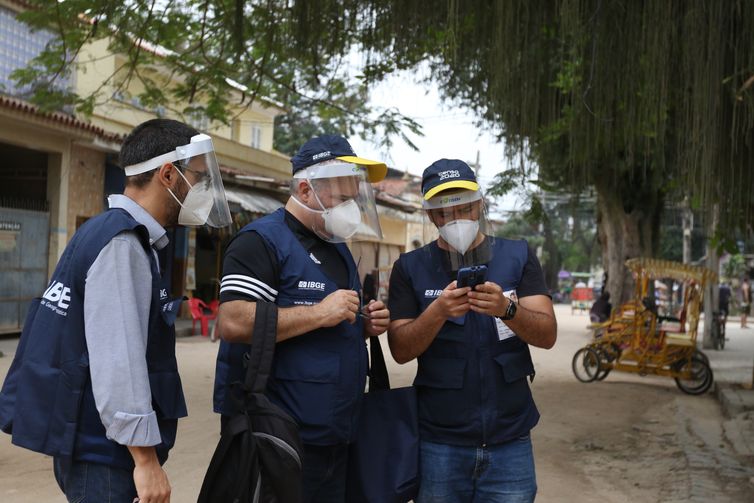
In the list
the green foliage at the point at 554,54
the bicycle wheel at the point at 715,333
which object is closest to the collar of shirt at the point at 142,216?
the green foliage at the point at 554,54

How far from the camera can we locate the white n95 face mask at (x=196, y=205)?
2.17 metres

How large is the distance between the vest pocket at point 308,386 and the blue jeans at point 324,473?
0.11 meters

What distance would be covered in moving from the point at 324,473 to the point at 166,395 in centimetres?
59

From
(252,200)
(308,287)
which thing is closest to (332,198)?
(308,287)

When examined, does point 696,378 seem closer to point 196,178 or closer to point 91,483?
point 196,178

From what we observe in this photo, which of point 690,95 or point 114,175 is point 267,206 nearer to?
point 114,175

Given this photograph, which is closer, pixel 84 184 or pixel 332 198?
pixel 332 198

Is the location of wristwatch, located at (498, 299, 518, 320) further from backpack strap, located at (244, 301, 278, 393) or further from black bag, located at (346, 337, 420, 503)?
backpack strap, located at (244, 301, 278, 393)

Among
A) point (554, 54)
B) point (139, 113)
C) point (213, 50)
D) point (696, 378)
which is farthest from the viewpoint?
point (139, 113)

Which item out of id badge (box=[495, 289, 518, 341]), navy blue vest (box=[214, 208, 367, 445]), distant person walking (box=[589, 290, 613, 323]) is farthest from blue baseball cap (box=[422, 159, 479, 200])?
distant person walking (box=[589, 290, 613, 323])

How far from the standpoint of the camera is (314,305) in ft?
7.38

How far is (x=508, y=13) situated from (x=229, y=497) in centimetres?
300

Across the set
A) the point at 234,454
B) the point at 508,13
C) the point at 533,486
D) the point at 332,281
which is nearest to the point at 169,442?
the point at 234,454

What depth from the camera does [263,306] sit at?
2178mm
